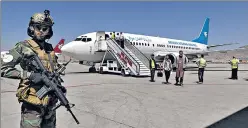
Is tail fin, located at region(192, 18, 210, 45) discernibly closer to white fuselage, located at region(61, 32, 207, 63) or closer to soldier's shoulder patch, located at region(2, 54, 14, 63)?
white fuselage, located at region(61, 32, 207, 63)

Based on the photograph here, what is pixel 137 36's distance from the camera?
923 inches

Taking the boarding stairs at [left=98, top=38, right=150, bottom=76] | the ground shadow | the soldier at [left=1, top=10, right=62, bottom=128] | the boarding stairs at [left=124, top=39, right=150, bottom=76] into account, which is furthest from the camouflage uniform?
the boarding stairs at [left=124, top=39, right=150, bottom=76]

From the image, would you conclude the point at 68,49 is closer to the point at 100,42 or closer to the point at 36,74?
the point at 100,42

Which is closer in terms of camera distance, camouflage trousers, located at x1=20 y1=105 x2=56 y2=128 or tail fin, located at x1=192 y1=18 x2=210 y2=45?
camouflage trousers, located at x1=20 y1=105 x2=56 y2=128

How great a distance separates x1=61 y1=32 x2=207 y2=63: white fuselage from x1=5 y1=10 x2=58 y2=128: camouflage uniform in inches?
641

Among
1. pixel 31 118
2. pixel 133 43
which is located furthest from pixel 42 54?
pixel 133 43

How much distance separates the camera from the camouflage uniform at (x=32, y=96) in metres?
2.56

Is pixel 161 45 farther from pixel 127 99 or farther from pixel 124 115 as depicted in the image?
pixel 124 115

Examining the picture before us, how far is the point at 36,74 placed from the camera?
2.53m

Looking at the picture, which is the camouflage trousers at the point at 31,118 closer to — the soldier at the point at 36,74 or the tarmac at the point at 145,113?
the soldier at the point at 36,74

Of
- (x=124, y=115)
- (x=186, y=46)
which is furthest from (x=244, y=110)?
(x=186, y=46)

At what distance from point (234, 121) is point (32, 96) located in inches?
198

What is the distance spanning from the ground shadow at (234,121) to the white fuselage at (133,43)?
14.2 m

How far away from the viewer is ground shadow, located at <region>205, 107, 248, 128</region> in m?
5.41
